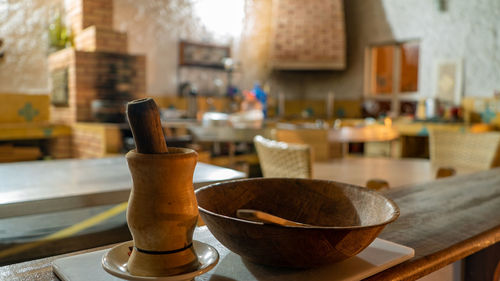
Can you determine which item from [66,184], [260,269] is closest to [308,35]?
[66,184]

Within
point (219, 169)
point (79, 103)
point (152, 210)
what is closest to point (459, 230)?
point (152, 210)

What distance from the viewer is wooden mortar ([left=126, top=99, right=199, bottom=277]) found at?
19.6 inches

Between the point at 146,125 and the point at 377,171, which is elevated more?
the point at 146,125

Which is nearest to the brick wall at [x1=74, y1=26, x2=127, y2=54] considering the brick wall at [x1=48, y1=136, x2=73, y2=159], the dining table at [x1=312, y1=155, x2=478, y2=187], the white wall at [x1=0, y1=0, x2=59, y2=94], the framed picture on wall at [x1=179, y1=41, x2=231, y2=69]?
the white wall at [x1=0, y1=0, x2=59, y2=94]

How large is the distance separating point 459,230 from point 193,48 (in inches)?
227

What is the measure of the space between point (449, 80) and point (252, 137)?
11.6 ft

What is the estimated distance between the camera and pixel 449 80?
5.51 meters

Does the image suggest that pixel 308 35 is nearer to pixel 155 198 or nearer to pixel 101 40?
pixel 101 40

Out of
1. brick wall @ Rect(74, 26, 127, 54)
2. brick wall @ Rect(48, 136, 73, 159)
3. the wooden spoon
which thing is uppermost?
brick wall @ Rect(74, 26, 127, 54)

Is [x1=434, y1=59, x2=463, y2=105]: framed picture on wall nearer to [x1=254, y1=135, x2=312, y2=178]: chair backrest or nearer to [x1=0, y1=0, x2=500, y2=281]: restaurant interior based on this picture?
[x1=0, y1=0, x2=500, y2=281]: restaurant interior

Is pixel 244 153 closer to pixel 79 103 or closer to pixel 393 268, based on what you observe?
pixel 79 103

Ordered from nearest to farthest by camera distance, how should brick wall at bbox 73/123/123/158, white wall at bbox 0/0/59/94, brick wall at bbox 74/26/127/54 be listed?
brick wall at bbox 73/123/123/158
brick wall at bbox 74/26/127/54
white wall at bbox 0/0/59/94

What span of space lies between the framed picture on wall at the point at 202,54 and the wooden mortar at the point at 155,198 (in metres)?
5.78

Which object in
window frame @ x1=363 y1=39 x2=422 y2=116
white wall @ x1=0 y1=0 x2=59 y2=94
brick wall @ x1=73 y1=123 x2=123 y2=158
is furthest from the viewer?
window frame @ x1=363 y1=39 x2=422 y2=116
